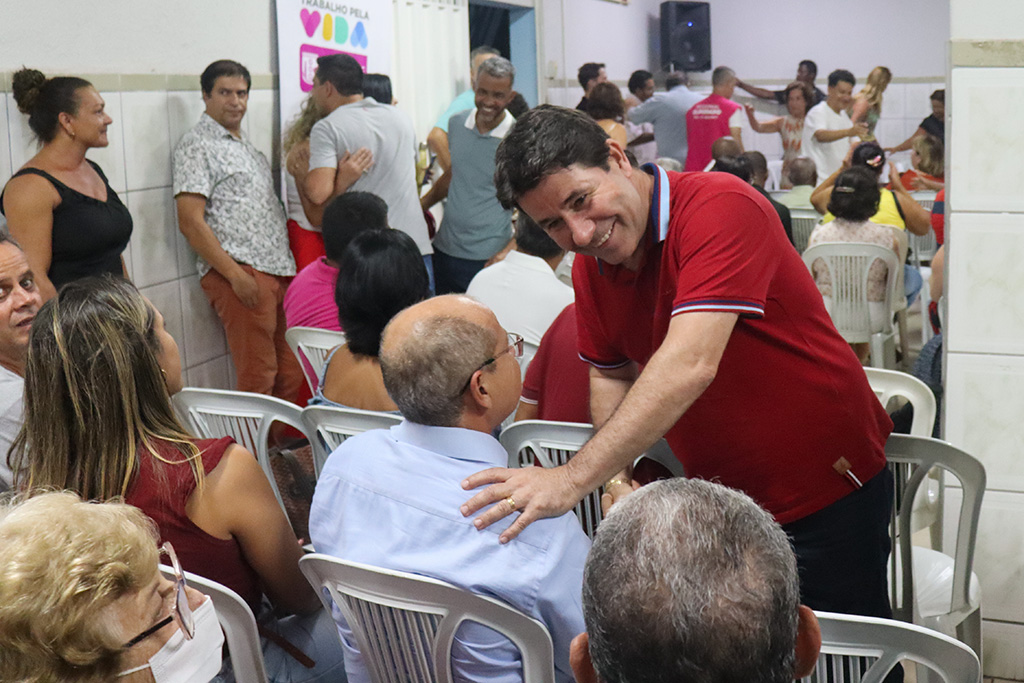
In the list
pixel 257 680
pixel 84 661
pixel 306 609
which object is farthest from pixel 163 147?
pixel 84 661

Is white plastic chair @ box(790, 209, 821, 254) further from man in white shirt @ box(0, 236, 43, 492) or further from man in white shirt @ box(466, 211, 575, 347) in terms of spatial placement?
man in white shirt @ box(0, 236, 43, 492)

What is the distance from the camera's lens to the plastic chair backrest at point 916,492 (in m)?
1.86

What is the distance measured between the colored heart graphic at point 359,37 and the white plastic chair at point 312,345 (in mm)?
2612

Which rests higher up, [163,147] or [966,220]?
[163,147]

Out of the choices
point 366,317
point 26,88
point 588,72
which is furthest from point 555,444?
point 588,72

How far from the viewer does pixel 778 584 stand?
0.87m

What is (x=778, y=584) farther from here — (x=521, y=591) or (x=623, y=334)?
(x=623, y=334)

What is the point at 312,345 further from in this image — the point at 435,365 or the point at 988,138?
the point at 988,138

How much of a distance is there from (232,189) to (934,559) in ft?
10.2

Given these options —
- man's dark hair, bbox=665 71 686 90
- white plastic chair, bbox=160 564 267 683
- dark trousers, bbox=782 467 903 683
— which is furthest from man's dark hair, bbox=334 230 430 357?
man's dark hair, bbox=665 71 686 90

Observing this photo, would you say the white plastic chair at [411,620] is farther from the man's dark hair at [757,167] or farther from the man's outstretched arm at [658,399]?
the man's dark hair at [757,167]

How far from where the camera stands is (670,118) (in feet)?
27.3

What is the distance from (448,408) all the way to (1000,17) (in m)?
1.52

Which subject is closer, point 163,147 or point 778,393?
point 778,393
